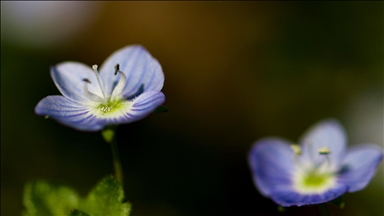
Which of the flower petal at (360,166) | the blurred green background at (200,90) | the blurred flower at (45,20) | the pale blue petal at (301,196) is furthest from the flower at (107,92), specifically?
the blurred flower at (45,20)

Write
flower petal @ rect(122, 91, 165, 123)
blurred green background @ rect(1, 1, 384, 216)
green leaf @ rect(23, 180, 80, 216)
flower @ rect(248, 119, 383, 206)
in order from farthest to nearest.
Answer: blurred green background @ rect(1, 1, 384, 216)
flower @ rect(248, 119, 383, 206)
green leaf @ rect(23, 180, 80, 216)
flower petal @ rect(122, 91, 165, 123)

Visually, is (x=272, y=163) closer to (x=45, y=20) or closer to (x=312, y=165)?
(x=312, y=165)

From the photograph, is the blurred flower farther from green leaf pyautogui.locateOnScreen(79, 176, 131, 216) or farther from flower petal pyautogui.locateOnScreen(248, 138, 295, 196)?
green leaf pyautogui.locateOnScreen(79, 176, 131, 216)

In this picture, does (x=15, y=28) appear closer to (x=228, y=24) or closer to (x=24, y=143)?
(x=24, y=143)

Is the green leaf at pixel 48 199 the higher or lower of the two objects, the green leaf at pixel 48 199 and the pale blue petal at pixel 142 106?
the lower

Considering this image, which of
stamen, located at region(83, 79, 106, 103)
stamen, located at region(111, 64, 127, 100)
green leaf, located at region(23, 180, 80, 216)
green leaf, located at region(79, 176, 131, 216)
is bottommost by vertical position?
green leaf, located at region(23, 180, 80, 216)

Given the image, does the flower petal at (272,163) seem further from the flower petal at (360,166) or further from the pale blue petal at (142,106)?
the pale blue petal at (142,106)

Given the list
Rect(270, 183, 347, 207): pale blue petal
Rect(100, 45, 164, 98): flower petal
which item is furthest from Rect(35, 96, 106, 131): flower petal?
Rect(270, 183, 347, 207): pale blue petal

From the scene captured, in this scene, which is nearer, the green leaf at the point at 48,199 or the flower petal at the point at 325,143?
the green leaf at the point at 48,199
